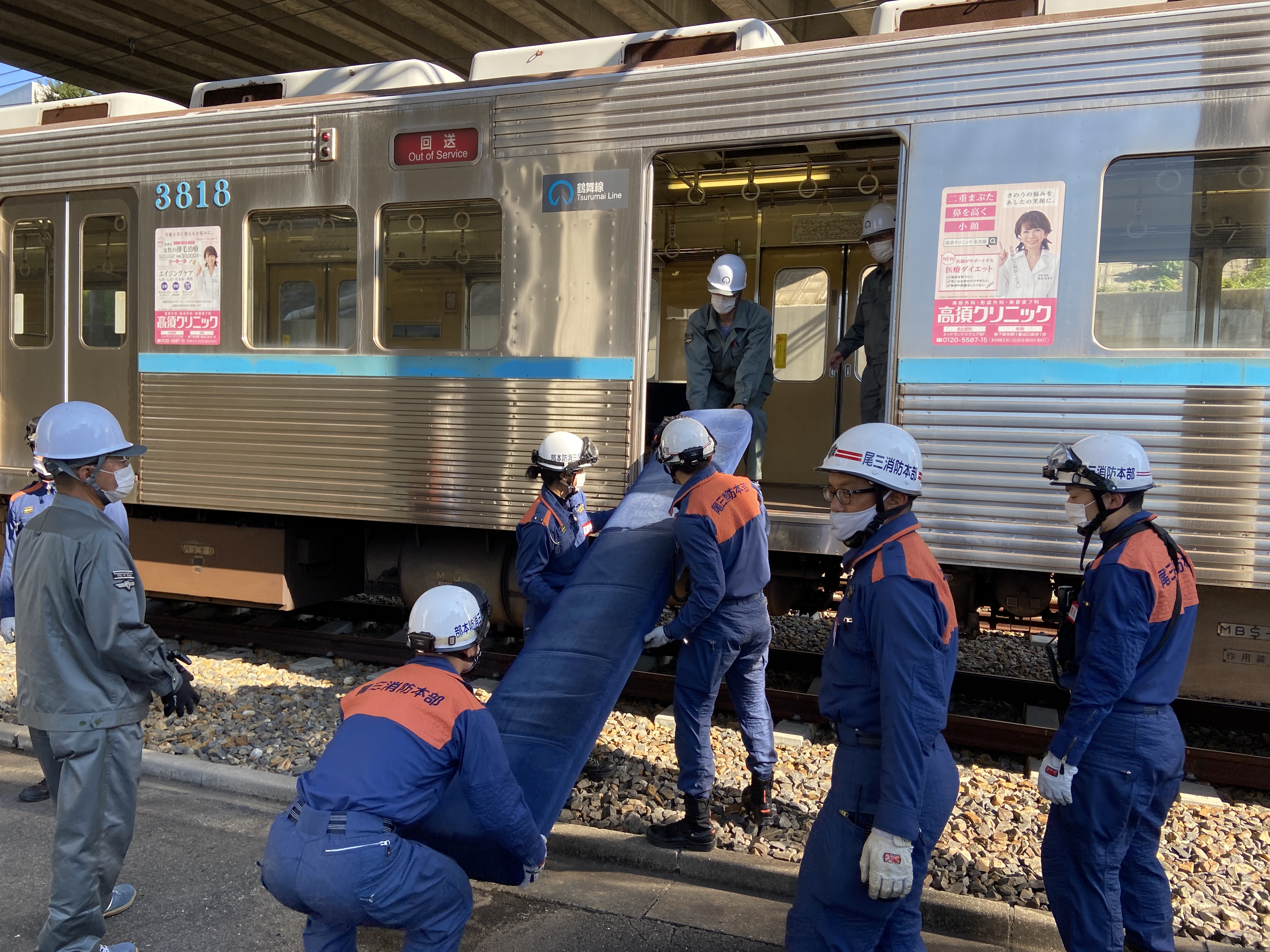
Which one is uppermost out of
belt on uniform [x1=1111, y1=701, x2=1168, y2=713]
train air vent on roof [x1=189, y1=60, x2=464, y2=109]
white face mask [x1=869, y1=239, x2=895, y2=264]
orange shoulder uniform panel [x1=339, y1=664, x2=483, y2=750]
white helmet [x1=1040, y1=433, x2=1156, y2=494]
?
train air vent on roof [x1=189, y1=60, x2=464, y2=109]

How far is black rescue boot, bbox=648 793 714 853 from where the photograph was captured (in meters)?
4.20

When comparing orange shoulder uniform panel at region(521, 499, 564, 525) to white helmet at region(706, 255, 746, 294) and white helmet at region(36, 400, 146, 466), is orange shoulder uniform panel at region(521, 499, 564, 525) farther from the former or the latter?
white helmet at region(36, 400, 146, 466)

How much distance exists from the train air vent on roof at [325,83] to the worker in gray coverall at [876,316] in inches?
110

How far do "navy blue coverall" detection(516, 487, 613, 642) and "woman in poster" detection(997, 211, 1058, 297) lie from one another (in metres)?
2.48

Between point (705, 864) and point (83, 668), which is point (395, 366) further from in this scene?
point (705, 864)

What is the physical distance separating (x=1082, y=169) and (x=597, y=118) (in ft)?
8.75

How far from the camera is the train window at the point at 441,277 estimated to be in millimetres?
6172

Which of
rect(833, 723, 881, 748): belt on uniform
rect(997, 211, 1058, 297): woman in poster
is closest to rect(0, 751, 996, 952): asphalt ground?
rect(833, 723, 881, 748): belt on uniform

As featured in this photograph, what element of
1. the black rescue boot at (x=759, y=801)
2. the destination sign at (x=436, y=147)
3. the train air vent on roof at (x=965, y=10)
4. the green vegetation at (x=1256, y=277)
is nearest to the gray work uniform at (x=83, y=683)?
the black rescue boot at (x=759, y=801)

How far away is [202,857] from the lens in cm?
411

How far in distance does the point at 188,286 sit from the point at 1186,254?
20.3ft

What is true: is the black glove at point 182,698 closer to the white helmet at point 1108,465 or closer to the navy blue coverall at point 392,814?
the navy blue coverall at point 392,814

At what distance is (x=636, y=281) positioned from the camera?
5668 mm

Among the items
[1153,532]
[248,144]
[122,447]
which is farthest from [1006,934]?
[248,144]
